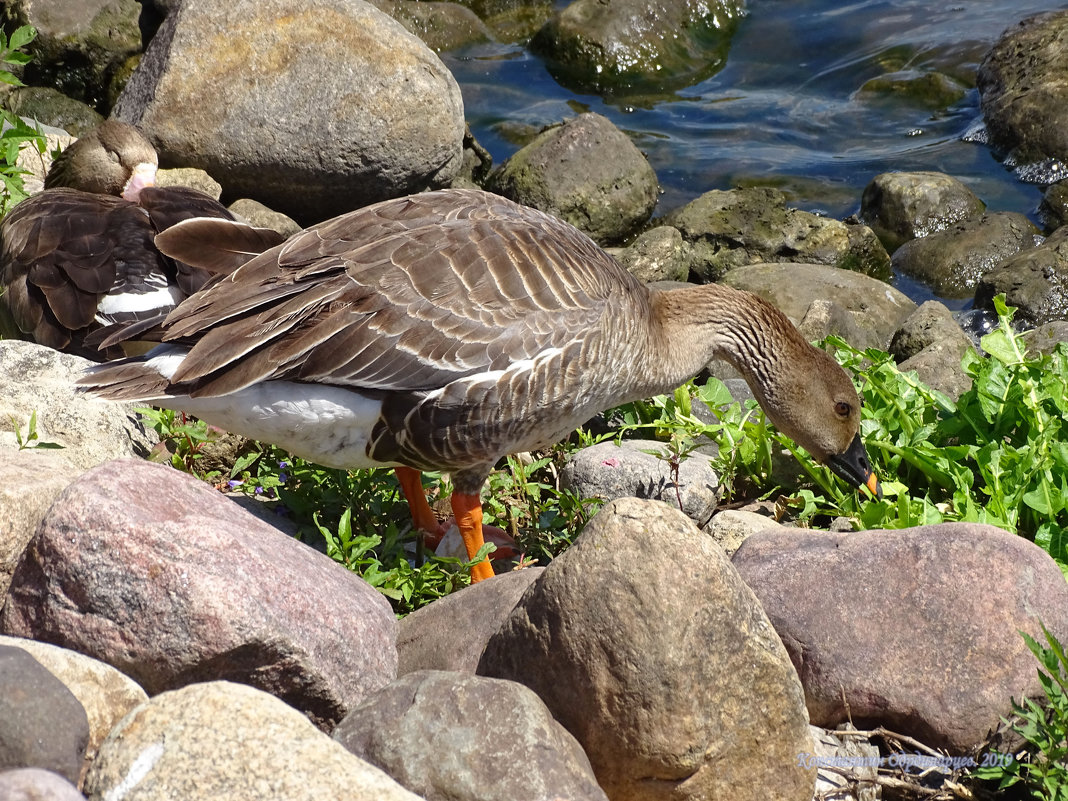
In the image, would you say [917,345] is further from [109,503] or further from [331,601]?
[109,503]

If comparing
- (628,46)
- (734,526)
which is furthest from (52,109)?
(734,526)

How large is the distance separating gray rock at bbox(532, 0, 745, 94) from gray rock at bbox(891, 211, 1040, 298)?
4.75 m

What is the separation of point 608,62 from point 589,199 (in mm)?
4137

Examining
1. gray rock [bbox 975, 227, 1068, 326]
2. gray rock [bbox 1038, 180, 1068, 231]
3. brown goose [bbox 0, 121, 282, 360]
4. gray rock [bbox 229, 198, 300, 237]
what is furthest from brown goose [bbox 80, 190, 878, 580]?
gray rock [bbox 1038, 180, 1068, 231]

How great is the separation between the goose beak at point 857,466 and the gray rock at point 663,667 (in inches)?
80.5

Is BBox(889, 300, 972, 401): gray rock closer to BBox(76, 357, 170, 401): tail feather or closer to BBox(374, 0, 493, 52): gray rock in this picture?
BBox(76, 357, 170, 401): tail feather

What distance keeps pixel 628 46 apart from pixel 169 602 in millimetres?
12084

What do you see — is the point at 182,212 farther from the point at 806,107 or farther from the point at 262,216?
the point at 806,107

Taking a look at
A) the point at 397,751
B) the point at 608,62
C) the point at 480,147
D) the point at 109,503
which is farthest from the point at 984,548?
the point at 608,62

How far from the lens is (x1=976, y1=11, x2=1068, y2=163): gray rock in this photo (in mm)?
11555

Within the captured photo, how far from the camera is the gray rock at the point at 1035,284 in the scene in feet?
29.3

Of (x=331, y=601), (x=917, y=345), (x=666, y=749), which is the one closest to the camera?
(x=666, y=749)

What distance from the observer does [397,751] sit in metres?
3.12

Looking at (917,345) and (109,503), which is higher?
(109,503)
